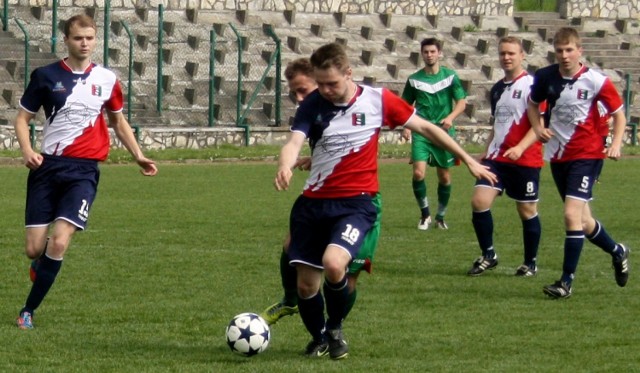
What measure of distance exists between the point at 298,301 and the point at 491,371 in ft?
3.76

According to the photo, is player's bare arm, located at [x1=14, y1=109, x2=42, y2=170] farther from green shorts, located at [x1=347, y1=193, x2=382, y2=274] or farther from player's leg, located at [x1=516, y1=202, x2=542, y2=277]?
player's leg, located at [x1=516, y1=202, x2=542, y2=277]

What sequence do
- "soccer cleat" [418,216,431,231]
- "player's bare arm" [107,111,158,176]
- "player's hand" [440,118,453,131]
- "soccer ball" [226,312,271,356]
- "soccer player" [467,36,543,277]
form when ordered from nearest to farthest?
1. "soccer ball" [226,312,271,356]
2. "player's bare arm" [107,111,158,176]
3. "soccer player" [467,36,543,277]
4. "player's hand" [440,118,453,131]
5. "soccer cleat" [418,216,431,231]

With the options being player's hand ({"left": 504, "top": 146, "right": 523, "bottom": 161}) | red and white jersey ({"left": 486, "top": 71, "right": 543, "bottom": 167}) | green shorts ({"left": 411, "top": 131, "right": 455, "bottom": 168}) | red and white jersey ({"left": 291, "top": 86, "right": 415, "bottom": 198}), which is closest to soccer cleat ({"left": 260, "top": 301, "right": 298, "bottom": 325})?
red and white jersey ({"left": 291, "top": 86, "right": 415, "bottom": 198})

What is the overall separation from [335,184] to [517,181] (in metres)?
3.99

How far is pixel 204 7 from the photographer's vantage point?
1302 inches

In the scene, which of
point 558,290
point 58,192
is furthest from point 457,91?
point 58,192

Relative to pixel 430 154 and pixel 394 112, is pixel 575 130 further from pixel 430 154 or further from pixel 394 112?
pixel 430 154

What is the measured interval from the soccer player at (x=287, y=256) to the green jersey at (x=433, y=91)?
6.75m

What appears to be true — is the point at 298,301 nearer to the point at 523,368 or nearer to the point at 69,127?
the point at 523,368

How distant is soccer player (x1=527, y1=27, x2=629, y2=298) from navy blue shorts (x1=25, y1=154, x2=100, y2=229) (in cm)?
350

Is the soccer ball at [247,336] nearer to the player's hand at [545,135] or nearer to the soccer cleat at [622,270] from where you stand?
the player's hand at [545,135]

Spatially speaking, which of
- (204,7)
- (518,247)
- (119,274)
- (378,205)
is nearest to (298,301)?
(378,205)

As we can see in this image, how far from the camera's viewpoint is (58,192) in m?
8.72

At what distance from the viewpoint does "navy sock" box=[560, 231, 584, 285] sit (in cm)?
1013
